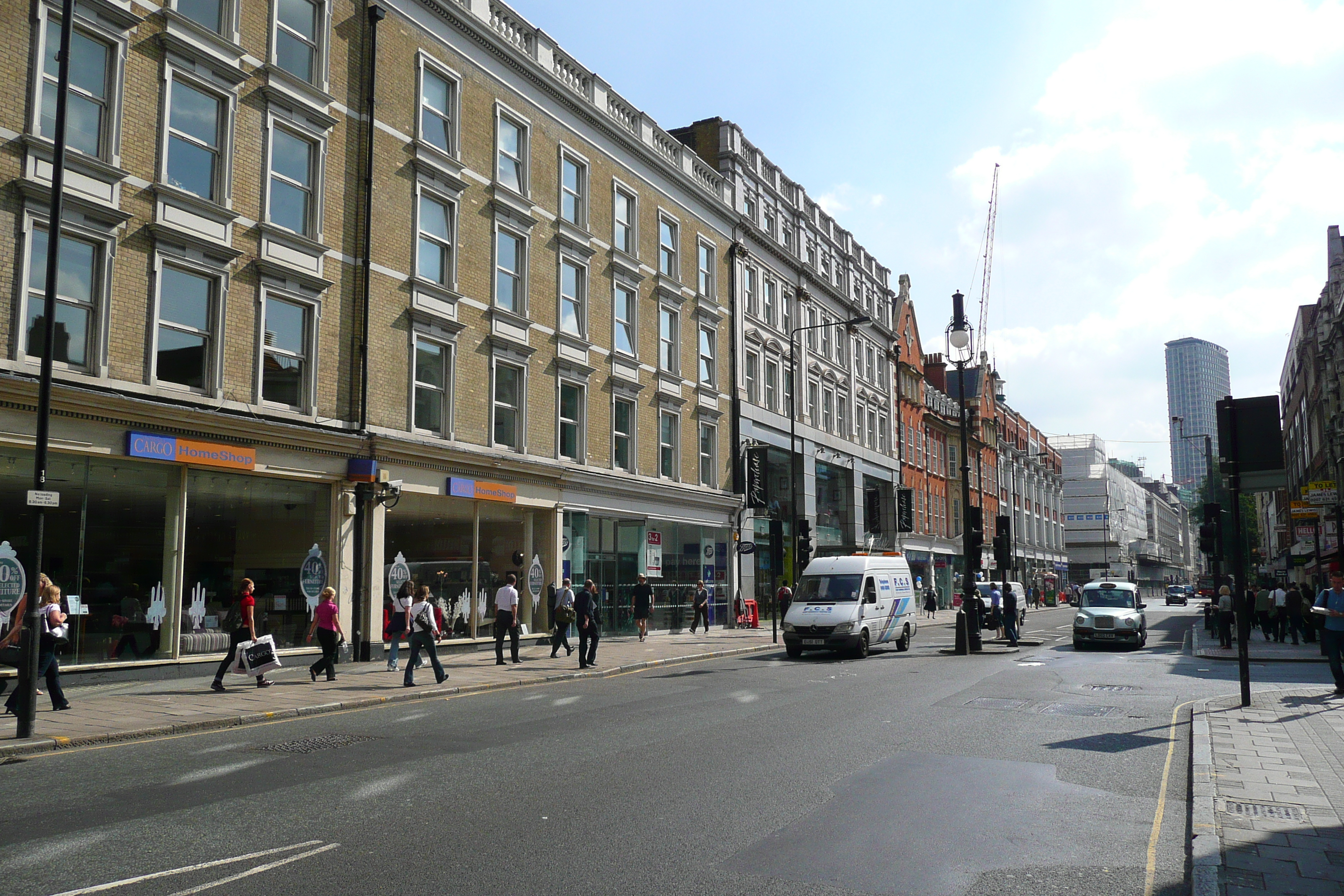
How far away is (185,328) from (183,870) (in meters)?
13.4

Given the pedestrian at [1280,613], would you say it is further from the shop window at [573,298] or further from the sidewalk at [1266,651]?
Answer: the shop window at [573,298]

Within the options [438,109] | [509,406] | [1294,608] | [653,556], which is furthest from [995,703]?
[1294,608]

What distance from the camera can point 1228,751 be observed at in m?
9.53

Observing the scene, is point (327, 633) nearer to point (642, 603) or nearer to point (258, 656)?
point (258, 656)

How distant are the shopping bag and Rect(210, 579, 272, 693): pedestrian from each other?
14 centimetres

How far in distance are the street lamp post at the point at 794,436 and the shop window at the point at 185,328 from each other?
20427 millimetres

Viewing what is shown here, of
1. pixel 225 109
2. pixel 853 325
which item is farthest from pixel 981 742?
pixel 853 325

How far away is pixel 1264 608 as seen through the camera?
29.3 m

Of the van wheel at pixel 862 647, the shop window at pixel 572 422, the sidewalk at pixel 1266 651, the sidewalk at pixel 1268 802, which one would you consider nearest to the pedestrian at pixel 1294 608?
the sidewalk at pixel 1266 651

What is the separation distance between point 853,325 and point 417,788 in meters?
42.5

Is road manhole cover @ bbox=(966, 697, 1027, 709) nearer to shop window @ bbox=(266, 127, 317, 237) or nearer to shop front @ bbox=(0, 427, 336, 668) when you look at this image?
shop front @ bbox=(0, 427, 336, 668)

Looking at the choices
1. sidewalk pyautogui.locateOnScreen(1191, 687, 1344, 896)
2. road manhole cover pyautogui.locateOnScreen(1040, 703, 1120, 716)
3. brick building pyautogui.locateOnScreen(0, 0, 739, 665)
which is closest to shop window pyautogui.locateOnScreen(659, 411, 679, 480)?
brick building pyautogui.locateOnScreen(0, 0, 739, 665)

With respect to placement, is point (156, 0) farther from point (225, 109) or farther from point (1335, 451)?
point (1335, 451)

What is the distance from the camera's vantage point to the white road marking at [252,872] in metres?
5.37
